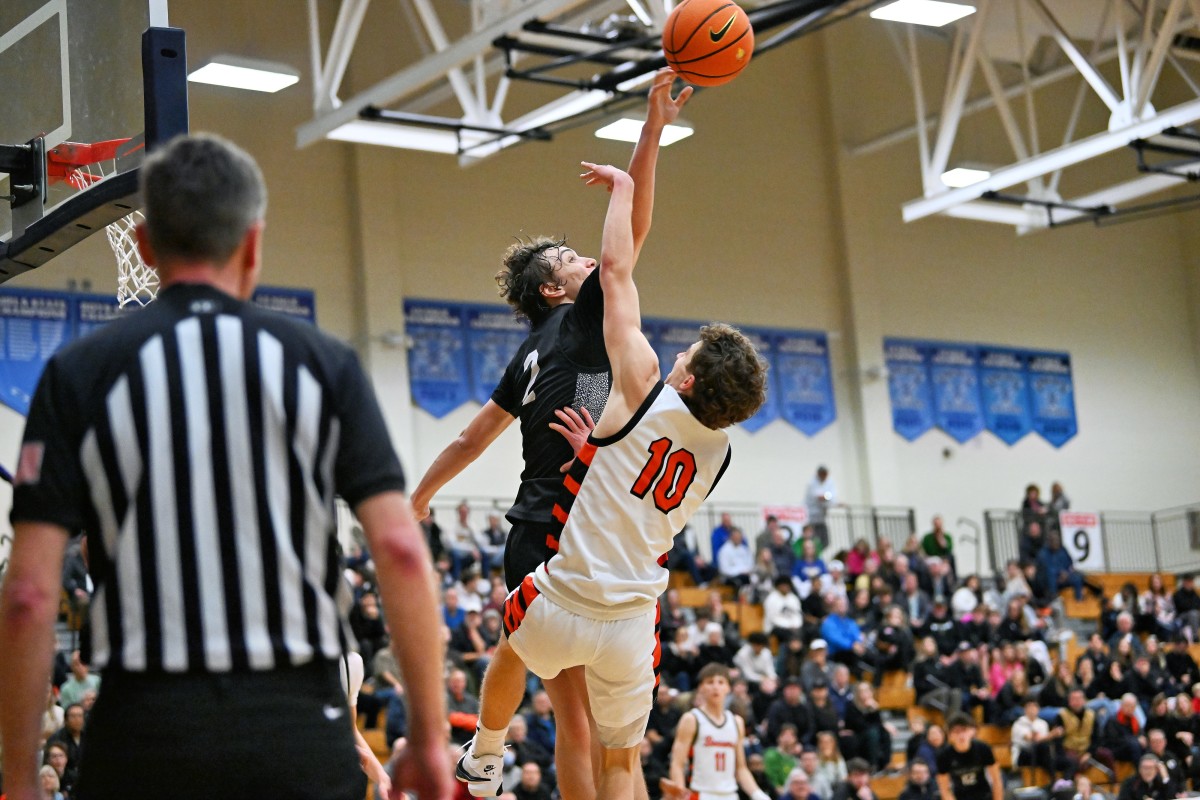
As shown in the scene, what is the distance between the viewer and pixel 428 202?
2420cm

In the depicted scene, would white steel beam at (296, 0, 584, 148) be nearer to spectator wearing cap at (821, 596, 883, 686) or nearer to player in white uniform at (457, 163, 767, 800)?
spectator wearing cap at (821, 596, 883, 686)

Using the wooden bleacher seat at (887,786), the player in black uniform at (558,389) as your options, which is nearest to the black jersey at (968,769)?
the wooden bleacher seat at (887,786)

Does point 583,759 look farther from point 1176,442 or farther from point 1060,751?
point 1176,442

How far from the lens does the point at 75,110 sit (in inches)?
246

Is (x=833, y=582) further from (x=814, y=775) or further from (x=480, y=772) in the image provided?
(x=480, y=772)

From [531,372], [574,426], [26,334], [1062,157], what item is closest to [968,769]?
[1062,157]

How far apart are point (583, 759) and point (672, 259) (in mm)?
21091

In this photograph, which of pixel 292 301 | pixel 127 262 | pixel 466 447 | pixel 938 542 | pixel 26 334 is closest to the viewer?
pixel 466 447

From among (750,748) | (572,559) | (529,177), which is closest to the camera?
(572,559)

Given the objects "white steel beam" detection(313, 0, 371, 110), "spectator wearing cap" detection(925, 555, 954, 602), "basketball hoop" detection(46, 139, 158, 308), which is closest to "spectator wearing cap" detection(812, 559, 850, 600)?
"spectator wearing cap" detection(925, 555, 954, 602)

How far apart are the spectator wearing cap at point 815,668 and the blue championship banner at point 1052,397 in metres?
12.2

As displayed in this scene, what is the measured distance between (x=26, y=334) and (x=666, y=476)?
56.5 ft

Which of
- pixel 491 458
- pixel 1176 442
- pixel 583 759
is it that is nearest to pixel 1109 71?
pixel 1176 442

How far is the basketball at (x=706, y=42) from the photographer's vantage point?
620cm
